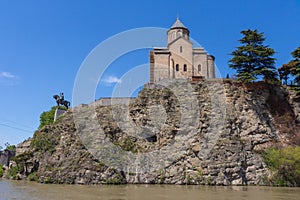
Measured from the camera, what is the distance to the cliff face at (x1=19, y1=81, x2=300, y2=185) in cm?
2575

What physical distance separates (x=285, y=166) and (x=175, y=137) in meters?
10.5

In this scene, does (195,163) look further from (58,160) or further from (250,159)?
(58,160)

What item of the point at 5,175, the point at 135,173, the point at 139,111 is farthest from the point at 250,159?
the point at 5,175

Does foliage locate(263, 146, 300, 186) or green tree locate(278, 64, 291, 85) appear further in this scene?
green tree locate(278, 64, 291, 85)

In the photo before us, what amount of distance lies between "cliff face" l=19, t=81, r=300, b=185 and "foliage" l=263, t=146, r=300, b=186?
841mm

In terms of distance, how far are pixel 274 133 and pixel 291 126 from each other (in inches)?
81.0

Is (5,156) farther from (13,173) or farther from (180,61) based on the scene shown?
(180,61)

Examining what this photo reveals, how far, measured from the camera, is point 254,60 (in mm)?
29750

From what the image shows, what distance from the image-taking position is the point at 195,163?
26203mm

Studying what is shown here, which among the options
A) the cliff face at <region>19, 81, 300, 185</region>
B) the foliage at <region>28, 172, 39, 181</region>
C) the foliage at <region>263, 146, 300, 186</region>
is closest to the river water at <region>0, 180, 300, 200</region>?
the foliage at <region>263, 146, 300, 186</region>

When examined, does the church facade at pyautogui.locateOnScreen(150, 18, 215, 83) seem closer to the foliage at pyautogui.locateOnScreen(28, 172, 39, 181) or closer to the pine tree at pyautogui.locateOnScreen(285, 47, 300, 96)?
the pine tree at pyautogui.locateOnScreen(285, 47, 300, 96)

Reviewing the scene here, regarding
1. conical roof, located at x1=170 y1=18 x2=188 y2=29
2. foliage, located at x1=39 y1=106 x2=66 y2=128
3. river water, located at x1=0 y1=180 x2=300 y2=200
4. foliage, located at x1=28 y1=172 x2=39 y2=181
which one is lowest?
foliage, located at x1=28 y1=172 x2=39 y2=181

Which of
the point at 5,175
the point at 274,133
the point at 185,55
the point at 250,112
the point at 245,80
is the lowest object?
the point at 5,175

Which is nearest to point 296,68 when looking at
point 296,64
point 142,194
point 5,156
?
point 296,64
